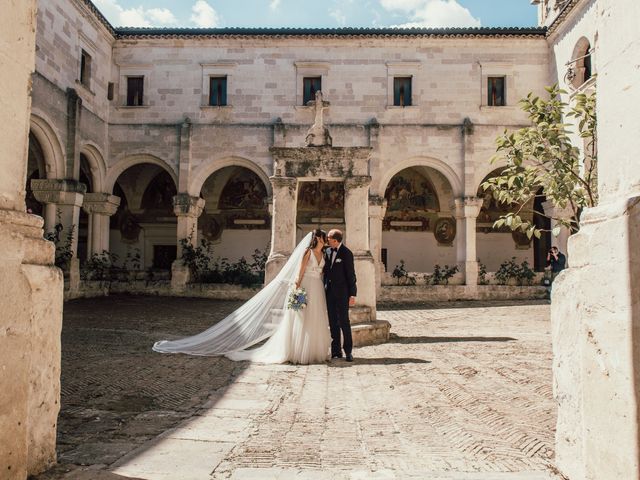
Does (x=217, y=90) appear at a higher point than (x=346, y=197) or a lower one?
higher

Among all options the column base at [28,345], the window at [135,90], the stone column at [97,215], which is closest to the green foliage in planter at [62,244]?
the stone column at [97,215]

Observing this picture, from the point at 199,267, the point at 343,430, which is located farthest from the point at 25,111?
the point at 199,267

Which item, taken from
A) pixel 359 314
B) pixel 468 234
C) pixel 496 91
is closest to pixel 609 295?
pixel 359 314

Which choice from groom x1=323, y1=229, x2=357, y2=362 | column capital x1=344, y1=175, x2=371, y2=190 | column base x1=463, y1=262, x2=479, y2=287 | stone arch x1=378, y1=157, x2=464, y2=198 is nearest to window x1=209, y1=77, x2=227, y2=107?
stone arch x1=378, y1=157, x2=464, y2=198

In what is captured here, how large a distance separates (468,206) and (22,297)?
17389 mm

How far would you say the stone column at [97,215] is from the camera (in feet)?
61.2

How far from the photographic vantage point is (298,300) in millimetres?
7039

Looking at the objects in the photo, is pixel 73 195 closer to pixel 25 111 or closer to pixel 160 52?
pixel 160 52

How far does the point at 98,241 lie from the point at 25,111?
1717 cm

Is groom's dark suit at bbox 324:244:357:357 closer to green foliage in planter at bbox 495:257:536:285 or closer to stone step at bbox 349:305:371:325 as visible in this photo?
stone step at bbox 349:305:371:325

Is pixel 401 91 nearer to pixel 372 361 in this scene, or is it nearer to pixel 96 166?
pixel 96 166

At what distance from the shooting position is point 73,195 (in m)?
16.3

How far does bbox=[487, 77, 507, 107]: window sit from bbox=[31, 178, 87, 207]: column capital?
47.0 feet

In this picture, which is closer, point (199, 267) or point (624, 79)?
point (624, 79)
